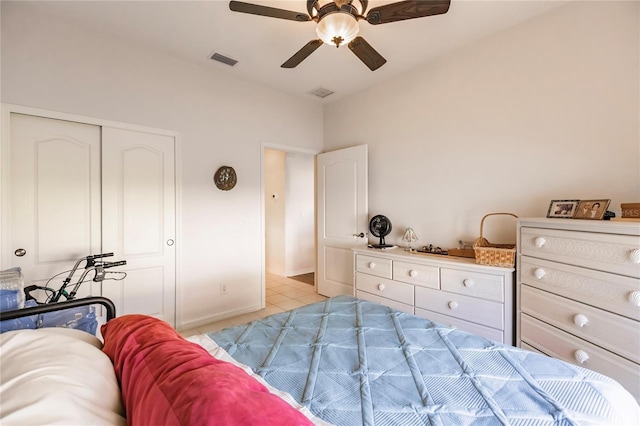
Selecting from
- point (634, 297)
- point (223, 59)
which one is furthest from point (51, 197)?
point (634, 297)

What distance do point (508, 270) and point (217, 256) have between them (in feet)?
9.31

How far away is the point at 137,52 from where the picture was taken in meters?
2.63

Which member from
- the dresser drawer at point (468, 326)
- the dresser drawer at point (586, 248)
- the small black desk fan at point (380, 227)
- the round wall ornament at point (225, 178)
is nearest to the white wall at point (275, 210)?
the round wall ornament at point (225, 178)

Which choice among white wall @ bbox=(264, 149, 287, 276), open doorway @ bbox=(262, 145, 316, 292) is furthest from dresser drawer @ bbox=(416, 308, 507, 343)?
white wall @ bbox=(264, 149, 287, 276)

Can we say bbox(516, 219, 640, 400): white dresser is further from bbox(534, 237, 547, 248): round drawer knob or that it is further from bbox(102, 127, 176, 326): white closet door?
bbox(102, 127, 176, 326): white closet door

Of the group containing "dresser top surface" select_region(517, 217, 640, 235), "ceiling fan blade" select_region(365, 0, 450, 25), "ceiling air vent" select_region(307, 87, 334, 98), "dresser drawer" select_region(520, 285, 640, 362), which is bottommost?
"dresser drawer" select_region(520, 285, 640, 362)

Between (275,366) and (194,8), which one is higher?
(194,8)

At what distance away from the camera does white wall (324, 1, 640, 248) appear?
1918mm

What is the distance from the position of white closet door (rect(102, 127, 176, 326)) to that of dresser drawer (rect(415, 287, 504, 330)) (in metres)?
2.54

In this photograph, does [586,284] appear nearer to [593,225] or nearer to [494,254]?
[593,225]

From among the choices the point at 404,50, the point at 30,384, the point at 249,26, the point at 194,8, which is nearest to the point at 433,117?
the point at 404,50

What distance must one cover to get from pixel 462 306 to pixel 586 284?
88cm

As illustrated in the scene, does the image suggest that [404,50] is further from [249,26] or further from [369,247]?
[369,247]

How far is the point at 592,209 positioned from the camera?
1748 millimetres
